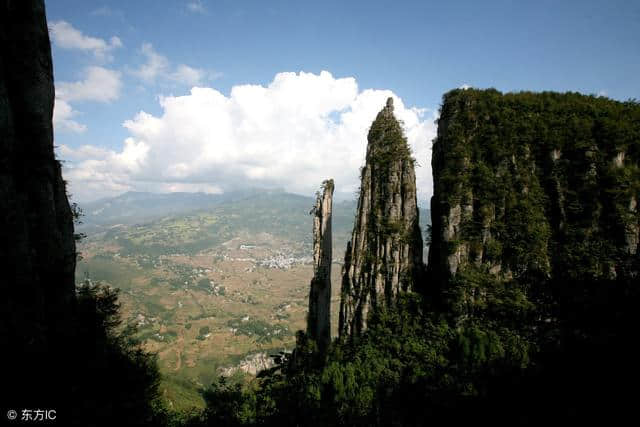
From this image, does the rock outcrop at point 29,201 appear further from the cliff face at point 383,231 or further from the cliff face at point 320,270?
the cliff face at point 383,231

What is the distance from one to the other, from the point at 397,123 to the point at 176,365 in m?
165

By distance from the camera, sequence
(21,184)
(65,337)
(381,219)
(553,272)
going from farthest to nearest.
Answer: (381,219) < (553,272) < (65,337) < (21,184)

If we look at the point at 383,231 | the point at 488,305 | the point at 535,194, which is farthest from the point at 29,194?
the point at 535,194

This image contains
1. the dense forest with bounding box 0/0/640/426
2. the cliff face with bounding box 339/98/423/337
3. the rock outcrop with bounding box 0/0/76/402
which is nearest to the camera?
the rock outcrop with bounding box 0/0/76/402

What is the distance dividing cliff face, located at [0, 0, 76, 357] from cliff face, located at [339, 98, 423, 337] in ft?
100

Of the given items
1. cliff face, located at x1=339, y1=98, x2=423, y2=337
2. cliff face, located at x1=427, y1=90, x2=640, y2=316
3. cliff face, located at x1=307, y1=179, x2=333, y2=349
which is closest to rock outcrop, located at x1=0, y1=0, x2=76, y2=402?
cliff face, located at x1=307, y1=179, x2=333, y2=349

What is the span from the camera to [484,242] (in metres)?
34.9

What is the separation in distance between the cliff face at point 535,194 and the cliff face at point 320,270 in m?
15.1

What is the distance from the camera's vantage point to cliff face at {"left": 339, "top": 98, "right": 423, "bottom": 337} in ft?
124

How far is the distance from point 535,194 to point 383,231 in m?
18.9

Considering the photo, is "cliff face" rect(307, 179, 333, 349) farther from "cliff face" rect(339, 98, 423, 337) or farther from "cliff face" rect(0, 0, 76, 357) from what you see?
"cliff face" rect(0, 0, 76, 357)

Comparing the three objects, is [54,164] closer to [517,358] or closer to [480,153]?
[480,153]

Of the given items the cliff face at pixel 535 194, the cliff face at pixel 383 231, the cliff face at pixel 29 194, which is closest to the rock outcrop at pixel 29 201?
the cliff face at pixel 29 194

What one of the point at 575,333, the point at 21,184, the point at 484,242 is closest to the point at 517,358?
the point at 575,333
